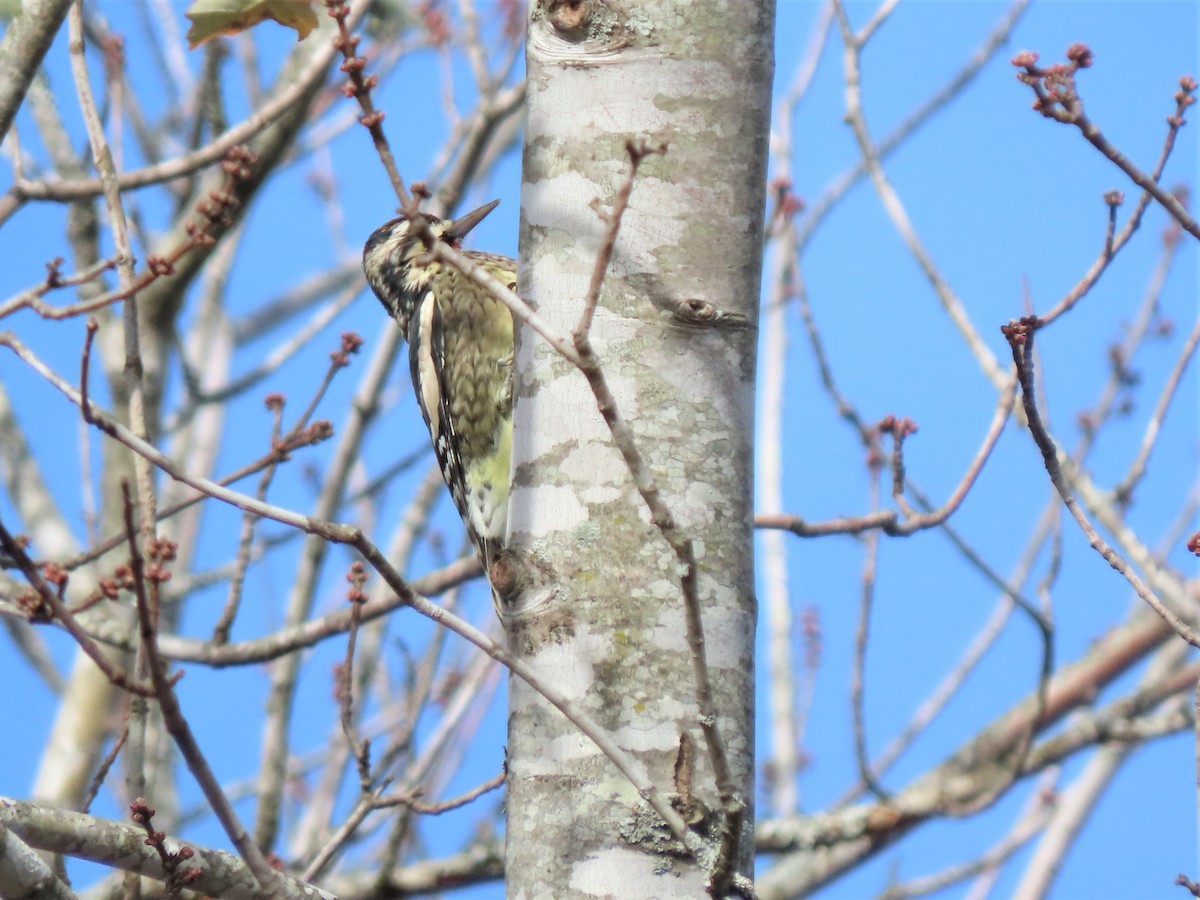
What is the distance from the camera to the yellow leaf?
2.62m

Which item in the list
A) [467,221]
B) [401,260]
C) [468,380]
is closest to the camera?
[468,380]

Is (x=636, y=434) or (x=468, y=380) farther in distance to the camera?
(x=468, y=380)

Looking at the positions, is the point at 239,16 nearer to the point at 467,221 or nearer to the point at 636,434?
the point at 636,434

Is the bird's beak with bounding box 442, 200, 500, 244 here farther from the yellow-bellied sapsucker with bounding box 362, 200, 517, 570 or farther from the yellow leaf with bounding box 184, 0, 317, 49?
the yellow leaf with bounding box 184, 0, 317, 49

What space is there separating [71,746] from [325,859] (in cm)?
250

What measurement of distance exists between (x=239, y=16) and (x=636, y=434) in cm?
134

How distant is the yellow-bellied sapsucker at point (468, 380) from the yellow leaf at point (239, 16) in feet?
5.09

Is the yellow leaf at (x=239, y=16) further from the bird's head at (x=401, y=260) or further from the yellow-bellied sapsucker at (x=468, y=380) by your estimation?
the bird's head at (x=401, y=260)

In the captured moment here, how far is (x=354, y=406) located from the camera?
16.6ft

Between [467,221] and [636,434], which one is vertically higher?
[467,221]

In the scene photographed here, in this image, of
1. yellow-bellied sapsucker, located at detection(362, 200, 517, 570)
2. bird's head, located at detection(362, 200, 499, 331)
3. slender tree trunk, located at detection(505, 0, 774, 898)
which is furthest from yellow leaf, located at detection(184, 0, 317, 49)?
bird's head, located at detection(362, 200, 499, 331)

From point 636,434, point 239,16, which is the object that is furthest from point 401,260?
A: point 636,434

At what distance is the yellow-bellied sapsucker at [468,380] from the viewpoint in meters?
4.33

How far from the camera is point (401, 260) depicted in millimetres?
5121
